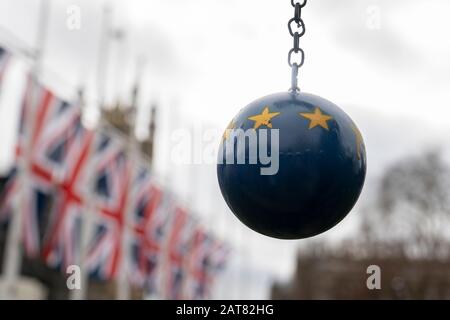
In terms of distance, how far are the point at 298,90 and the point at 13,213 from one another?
1423 cm

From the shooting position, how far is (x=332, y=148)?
130 inches

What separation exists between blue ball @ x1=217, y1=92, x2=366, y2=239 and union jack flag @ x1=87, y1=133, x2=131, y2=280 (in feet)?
53.5

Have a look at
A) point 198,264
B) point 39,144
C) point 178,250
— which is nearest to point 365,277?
point 198,264

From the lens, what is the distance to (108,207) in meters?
20.7

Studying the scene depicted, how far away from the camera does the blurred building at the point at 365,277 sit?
36281 mm

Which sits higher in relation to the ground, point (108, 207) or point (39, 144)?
point (39, 144)

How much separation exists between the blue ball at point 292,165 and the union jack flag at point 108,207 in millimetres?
16296

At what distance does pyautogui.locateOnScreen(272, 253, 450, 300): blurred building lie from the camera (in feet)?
119

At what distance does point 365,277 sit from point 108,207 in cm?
3008

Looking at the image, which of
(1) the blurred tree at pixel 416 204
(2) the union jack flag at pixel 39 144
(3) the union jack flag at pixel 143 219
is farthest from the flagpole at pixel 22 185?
(1) the blurred tree at pixel 416 204

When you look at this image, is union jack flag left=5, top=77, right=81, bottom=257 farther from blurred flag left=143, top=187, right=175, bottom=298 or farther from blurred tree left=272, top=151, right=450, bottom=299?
blurred tree left=272, top=151, right=450, bottom=299
